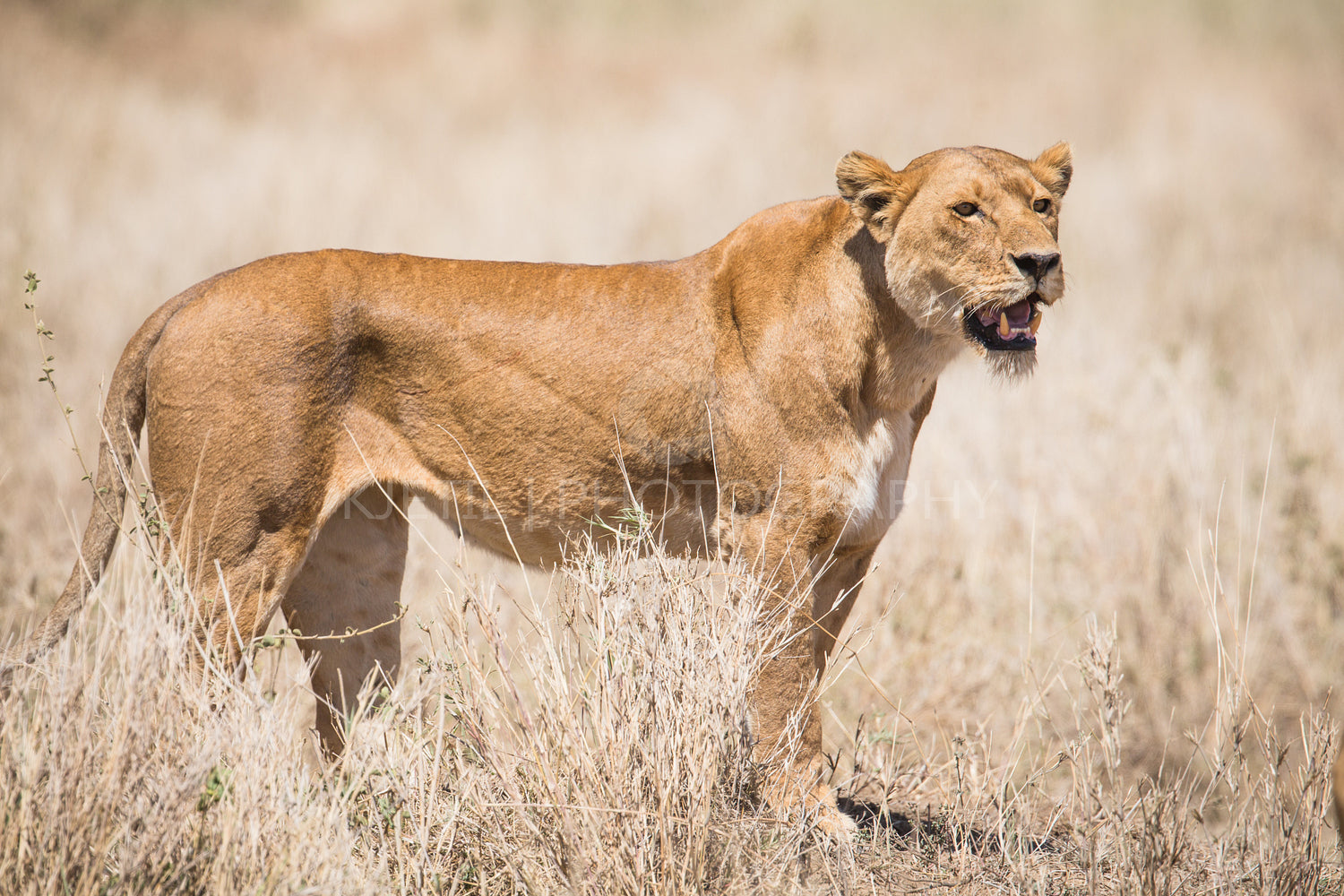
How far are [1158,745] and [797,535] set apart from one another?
13.8 feet

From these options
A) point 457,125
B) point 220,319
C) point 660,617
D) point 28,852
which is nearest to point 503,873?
point 660,617

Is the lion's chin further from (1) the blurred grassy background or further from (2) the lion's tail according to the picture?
(2) the lion's tail

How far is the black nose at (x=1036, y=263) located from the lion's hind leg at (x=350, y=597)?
2.36m

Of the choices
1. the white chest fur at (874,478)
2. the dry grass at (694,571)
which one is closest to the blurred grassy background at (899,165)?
the dry grass at (694,571)

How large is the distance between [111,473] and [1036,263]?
313 centimetres

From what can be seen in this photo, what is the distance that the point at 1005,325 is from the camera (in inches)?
139

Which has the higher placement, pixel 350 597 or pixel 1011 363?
pixel 1011 363

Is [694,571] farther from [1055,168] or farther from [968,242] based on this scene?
[1055,168]

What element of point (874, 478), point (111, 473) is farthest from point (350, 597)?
point (874, 478)

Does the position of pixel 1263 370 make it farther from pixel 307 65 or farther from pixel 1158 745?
pixel 307 65

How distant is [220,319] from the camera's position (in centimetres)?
369

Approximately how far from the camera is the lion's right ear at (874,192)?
3.58 metres

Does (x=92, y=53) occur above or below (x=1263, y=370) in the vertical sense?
above

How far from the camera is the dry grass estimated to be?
315 cm
